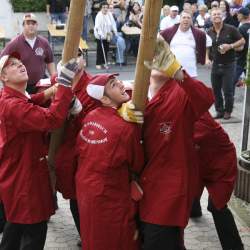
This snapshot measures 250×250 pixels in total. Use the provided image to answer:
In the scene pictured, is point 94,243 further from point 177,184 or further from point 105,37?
point 105,37

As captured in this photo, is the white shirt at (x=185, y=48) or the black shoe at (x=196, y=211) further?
the white shirt at (x=185, y=48)

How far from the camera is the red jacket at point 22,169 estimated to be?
13.0ft

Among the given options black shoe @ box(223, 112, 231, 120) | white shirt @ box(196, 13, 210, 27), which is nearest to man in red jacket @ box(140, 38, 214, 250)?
black shoe @ box(223, 112, 231, 120)

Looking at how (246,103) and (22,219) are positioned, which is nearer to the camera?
(22,219)

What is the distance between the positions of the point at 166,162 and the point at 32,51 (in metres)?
4.43

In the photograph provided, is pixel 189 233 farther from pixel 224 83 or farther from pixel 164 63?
pixel 224 83

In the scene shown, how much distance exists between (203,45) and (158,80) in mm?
5140

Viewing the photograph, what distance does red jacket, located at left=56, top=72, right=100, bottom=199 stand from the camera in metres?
4.10

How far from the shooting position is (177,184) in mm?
3789

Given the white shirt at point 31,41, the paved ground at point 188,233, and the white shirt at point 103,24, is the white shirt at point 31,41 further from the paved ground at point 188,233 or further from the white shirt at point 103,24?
the white shirt at point 103,24

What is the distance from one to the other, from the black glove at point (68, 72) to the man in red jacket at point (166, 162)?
57cm

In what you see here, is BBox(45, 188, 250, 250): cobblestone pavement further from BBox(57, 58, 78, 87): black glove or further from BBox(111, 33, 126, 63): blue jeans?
BBox(111, 33, 126, 63): blue jeans

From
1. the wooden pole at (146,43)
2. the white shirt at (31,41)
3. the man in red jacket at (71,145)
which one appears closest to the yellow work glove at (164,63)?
the wooden pole at (146,43)

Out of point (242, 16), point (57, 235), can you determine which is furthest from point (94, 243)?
point (242, 16)
